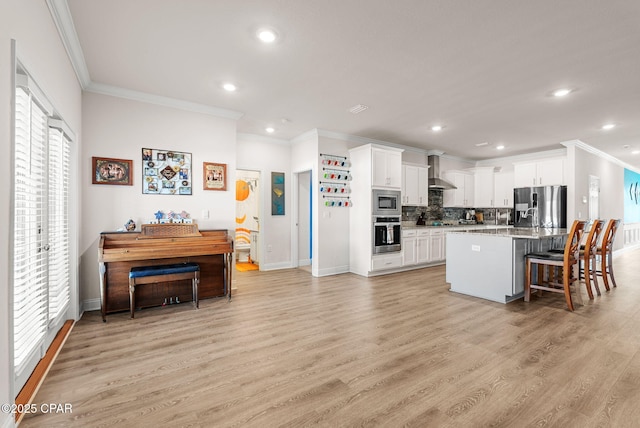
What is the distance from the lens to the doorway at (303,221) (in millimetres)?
6137

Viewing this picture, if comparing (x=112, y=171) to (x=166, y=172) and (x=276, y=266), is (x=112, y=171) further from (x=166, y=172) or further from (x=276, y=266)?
(x=276, y=266)

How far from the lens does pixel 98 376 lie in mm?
2092

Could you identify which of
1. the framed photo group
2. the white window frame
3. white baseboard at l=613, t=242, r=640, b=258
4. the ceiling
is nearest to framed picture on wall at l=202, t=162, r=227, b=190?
the framed photo group

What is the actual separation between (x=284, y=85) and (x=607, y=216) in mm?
8339

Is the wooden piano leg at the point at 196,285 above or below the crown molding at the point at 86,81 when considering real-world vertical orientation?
below

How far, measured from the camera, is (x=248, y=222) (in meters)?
7.04

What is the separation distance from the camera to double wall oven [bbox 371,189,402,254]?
533cm

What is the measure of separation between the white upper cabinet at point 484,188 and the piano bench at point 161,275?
6.93 meters

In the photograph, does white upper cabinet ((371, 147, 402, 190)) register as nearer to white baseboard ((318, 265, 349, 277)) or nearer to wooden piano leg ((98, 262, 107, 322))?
white baseboard ((318, 265, 349, 277))

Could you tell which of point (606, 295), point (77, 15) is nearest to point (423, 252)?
point (606, 295)

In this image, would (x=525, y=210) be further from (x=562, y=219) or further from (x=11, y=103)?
(x=11, y=103)

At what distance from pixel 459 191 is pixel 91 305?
7476 millimetres

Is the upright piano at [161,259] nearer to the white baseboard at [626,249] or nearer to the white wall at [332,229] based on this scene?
the white wall at [332,229]

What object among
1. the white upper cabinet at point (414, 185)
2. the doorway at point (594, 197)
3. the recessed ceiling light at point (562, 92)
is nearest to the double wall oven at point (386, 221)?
the white upper cabinet at point (414, 185)
